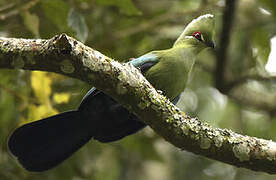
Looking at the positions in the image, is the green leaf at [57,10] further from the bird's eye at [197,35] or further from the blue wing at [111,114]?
the bird's eye at [197,35]

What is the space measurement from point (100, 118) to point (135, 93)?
2.97ft

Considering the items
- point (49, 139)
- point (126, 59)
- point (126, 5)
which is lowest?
point (126, 59)

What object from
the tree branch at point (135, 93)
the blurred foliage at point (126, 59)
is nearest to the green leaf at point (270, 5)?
the blurred foliage at point (126, 59)

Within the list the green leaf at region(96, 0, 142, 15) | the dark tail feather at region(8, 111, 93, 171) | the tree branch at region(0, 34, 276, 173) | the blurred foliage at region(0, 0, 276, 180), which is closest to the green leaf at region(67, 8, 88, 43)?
the blurred foliage at region(0, 0, 276, 180)

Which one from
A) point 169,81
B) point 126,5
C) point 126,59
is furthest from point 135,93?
point 126,59

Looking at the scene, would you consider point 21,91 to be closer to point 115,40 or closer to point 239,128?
point 115,40

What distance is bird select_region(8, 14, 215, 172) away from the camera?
308 cm

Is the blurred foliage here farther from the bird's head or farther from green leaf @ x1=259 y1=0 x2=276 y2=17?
the bird's head

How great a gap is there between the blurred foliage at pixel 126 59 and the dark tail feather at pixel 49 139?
349mm

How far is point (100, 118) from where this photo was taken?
3174 mm

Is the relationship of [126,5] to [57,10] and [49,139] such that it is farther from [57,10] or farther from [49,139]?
[49,139]

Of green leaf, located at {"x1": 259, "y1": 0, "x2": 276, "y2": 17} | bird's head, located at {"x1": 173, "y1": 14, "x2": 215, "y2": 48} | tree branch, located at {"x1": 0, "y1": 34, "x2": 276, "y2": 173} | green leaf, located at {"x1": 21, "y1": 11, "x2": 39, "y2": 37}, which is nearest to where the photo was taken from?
tree branch, located at {"x1": 0, "y1": 34, "x2": 276, "y2": 173}

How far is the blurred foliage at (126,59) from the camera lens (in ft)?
11.7

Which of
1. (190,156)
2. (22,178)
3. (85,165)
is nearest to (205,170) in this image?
(190,156)
